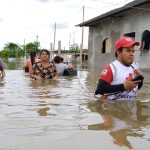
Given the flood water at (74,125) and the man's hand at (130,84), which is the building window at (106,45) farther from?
the man's hand at (130,84)

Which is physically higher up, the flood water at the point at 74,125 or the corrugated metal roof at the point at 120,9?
the corrugated metal roof at the point at 120,9

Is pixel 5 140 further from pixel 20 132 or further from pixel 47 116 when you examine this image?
pixel 47 116

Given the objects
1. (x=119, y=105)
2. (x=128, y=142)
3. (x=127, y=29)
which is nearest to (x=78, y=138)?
(x=128, y=142)

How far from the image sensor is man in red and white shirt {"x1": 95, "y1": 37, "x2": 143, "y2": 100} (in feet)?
16.4

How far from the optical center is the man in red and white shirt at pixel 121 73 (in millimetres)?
5012

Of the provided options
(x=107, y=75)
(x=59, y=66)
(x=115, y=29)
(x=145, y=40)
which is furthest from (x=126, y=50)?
(x=115, y=29)

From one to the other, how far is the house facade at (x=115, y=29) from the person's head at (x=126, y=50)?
12.1 m

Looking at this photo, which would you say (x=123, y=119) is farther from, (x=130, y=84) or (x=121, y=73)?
(x=121, y=73)

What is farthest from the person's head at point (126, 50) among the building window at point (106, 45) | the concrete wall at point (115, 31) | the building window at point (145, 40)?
the building window at point (106, 45)

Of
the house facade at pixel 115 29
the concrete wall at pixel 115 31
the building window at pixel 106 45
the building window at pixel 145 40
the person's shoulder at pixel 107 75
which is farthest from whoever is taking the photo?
the building window at pixel 106 45

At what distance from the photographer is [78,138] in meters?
3.40

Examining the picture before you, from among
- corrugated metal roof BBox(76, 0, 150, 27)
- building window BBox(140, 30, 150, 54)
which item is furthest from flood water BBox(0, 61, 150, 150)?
corrugated metal roof BBox(76, 0, 150, 27)

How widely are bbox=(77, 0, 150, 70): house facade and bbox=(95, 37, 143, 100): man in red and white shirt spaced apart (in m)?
12.1

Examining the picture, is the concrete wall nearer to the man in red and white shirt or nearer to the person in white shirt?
the person in white shirt
